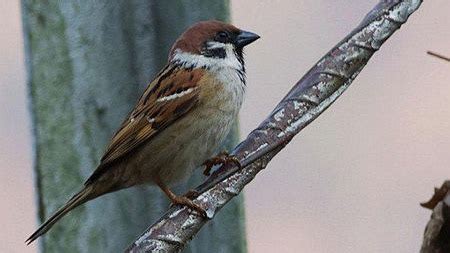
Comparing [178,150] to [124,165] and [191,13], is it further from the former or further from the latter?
[191,13]

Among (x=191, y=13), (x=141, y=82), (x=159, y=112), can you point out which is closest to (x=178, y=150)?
(x=159, y=112)

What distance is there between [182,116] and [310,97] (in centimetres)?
99

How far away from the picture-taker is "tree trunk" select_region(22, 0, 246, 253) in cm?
232

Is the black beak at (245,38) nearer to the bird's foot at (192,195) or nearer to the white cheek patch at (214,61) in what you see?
A: the white cheek patch at (214,61)

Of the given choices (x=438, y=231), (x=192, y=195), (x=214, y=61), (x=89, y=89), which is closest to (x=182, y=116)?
(x=214, y=61)

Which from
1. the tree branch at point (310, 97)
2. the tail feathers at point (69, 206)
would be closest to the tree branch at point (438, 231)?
the tree branch at point (310, 97)

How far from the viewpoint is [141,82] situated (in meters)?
2.47

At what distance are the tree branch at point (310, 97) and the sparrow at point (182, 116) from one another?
792 millimetres

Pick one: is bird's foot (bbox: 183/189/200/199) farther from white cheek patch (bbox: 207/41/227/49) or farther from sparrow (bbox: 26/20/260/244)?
white cheek patch (bbox: 207/41/227/49)

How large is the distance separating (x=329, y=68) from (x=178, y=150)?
38.8 inches

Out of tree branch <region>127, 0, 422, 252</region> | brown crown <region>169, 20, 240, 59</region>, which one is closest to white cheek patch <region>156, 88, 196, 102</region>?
brown crown <region>169, 20, 240, 59</region>

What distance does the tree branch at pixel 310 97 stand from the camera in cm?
170

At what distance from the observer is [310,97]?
1771 millimetres

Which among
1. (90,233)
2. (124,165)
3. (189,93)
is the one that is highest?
(189,93)
